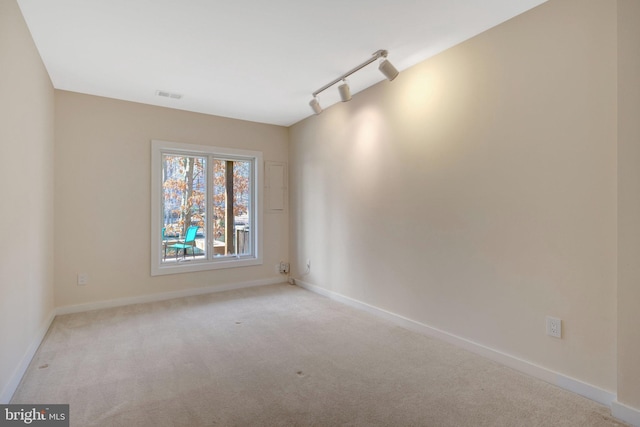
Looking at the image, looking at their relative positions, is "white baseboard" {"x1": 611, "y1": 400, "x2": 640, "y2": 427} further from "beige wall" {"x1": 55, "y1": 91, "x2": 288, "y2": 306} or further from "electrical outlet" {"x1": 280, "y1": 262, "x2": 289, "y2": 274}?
"beige wall" {"x1": 55, "y1": 91, "x2": 288, "y2": 306}

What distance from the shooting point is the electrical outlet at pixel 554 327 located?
2051 mm

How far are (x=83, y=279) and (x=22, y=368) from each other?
1630 mm

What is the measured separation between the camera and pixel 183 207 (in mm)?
4391

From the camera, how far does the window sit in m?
4.17

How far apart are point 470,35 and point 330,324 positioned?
286cm

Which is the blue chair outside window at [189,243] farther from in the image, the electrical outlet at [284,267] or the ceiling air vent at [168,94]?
the ceiling air vent at [168,94]

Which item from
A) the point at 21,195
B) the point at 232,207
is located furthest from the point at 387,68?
the point at 232,207

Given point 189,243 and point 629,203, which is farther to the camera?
point 189,243

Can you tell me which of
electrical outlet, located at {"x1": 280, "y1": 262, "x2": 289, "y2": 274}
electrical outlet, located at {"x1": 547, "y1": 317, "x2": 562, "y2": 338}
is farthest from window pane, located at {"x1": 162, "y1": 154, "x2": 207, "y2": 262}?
electrical outlet, located at {"x1": 547, "y1": 317, "x2": 562, "y2": 338}

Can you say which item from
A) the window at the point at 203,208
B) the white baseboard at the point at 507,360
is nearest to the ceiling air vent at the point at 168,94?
the window at the point at 203,208

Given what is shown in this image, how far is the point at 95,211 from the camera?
373 centimetres

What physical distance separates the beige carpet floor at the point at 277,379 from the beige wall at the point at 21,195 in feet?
0.89

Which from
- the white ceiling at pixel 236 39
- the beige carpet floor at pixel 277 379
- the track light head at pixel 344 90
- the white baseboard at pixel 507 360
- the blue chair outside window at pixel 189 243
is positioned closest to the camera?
the beige carpet floor at pixel 277 379

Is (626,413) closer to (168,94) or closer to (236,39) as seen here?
(236,39)
